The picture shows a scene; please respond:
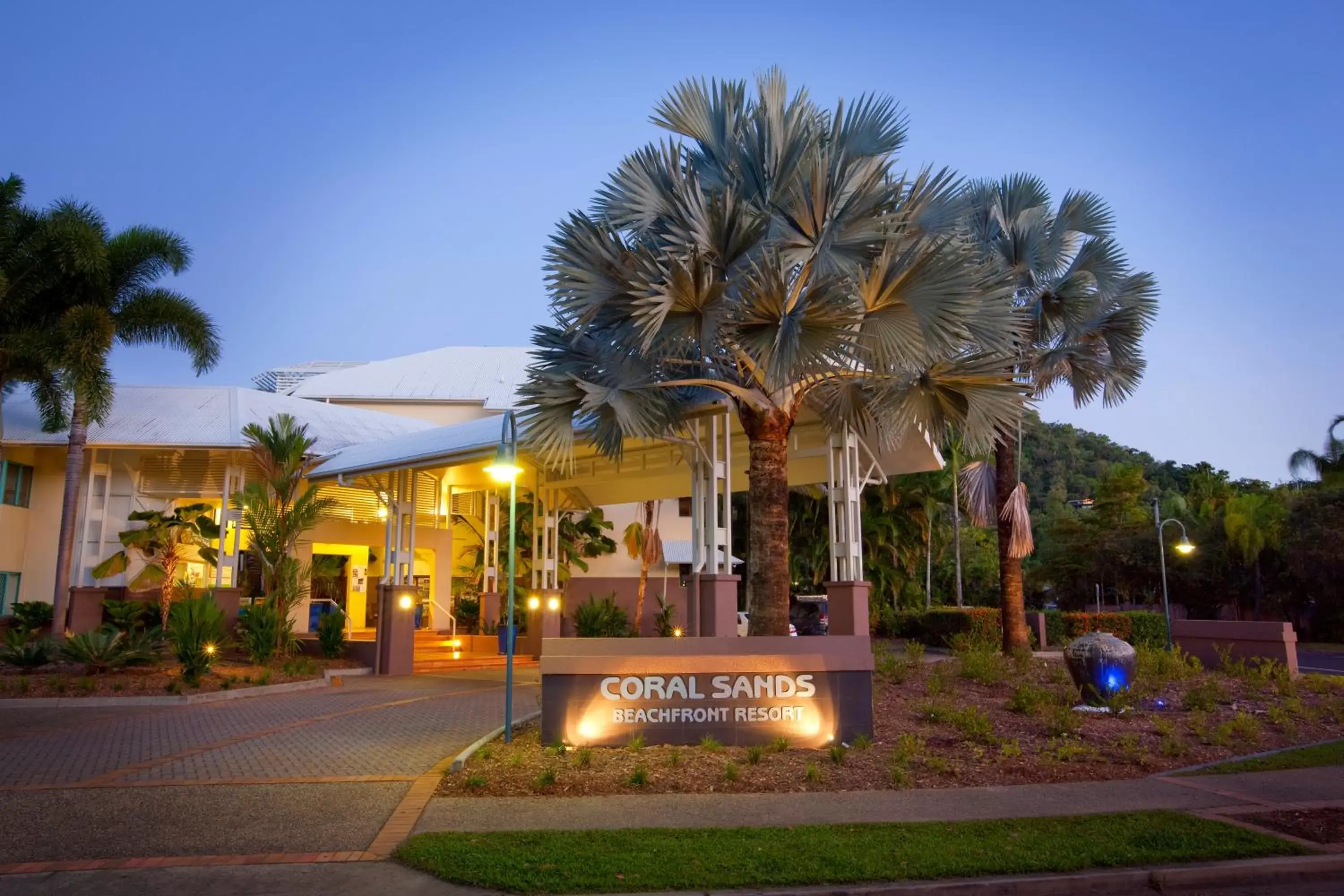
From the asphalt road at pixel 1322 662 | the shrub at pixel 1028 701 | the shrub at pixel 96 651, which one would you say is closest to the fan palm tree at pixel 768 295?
the shrub at pixel 1028 701

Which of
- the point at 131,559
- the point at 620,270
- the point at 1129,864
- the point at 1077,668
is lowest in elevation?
the point at 1129,864

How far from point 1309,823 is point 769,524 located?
22.2ft

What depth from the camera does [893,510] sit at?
36469mm

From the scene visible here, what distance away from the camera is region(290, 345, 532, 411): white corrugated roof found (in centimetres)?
3041

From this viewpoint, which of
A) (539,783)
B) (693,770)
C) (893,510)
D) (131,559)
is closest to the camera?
(539,783)

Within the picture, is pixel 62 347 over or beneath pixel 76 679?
over

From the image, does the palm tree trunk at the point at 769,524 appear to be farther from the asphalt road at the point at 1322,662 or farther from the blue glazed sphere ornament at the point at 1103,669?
the asphalt road at the point at 1322,662

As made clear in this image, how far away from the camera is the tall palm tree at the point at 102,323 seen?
1916cm

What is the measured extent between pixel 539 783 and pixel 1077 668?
8.01m

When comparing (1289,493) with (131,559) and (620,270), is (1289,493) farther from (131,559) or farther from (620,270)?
(131,559)

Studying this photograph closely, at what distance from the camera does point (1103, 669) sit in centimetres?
1293

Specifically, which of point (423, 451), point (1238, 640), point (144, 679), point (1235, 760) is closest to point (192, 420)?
point (423, 451)

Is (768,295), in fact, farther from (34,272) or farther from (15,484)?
(15,484)

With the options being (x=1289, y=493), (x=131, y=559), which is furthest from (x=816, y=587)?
(x=131, y=559)
